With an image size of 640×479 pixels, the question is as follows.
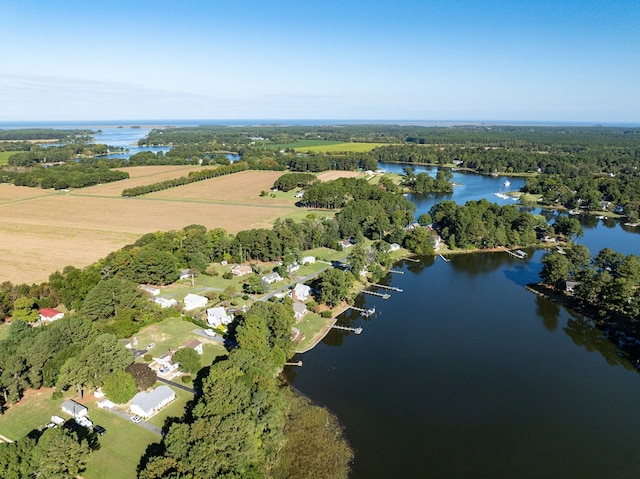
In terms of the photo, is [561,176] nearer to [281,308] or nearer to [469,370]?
[469,370]

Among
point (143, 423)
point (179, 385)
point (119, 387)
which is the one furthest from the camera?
point (179, 385)

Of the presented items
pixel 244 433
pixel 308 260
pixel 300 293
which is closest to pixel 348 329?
pixel 300 293

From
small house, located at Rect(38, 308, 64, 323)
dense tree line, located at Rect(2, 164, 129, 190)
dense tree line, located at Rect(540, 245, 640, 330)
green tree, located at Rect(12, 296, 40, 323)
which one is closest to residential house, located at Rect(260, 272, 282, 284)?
small house, located at Rect(38, 308, 64, 323)

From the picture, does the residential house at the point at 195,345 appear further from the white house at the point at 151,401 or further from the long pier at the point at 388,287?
the long pier at the point at 388,287

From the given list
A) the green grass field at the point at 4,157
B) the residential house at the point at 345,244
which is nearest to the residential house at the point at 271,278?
the residential house at the point at 345,244

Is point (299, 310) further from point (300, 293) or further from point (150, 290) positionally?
point (150, 290)

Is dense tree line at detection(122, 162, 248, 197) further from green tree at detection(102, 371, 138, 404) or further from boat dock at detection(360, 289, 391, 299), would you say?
green tree at detection(102, 371, 138, 404)
